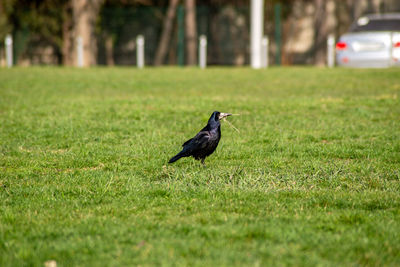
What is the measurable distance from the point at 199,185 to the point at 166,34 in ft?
85.9

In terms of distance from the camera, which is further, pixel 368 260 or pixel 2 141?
pixel 2 141

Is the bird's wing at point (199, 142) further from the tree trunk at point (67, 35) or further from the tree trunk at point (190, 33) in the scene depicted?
the tree trunk at point (67, 35)

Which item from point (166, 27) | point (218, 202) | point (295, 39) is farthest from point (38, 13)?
point (218, 202)

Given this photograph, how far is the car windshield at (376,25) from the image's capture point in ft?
66.4

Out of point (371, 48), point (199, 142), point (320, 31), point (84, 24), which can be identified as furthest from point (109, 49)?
point (199, 142)

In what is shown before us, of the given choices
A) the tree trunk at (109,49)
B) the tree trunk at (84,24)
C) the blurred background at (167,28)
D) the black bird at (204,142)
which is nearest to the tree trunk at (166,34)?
the blurred background at (167,28)

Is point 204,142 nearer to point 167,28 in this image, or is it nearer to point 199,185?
point 199,185

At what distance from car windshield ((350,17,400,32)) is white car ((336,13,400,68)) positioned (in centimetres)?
9

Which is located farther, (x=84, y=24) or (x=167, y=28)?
(x=167, y=28)

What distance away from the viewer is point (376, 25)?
67.5 ft

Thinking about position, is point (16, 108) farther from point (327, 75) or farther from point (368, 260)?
point (327, 75)

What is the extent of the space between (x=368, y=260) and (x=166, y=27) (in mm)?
28206

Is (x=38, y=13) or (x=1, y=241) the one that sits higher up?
(x=38, y=13)

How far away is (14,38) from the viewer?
1264 inches
